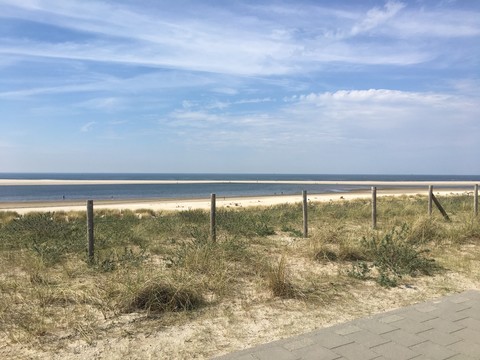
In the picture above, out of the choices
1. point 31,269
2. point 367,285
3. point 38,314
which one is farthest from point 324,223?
point 38,314

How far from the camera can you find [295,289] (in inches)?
210

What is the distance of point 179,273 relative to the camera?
17.9ft

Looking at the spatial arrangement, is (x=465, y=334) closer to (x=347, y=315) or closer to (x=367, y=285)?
(x=347, y=315)

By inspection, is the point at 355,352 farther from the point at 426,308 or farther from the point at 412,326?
the point at 426,308

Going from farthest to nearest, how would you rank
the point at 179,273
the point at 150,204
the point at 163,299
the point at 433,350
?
the point at 150,204, the point at 179,273, the point at 163,299, the point at 433,350

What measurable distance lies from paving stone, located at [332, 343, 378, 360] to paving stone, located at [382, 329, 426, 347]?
1.26 feet

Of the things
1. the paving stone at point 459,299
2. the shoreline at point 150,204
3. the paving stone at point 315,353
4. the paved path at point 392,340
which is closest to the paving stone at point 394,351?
the paved path at point 392,340

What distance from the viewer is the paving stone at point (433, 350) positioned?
3.40m

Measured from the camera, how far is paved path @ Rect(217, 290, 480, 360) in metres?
3.41

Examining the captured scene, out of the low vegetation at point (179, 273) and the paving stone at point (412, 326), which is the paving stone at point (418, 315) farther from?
the low vegetation at point (179, 273)

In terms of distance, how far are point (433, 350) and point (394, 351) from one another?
35 cm

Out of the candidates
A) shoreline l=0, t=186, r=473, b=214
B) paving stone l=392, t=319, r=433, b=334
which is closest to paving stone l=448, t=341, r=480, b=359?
paving stone l=392, t=319, r=433, b=334

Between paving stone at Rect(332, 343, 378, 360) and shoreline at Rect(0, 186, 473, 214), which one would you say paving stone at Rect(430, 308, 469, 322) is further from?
shoreline at Rect(0, 186, 473, 214)

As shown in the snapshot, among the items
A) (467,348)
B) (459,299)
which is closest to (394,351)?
(467,348)
